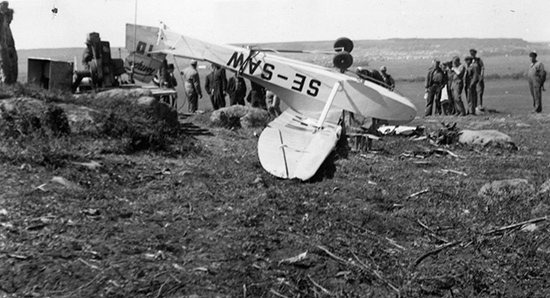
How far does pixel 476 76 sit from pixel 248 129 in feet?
28.8

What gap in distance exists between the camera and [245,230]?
6.34 meters

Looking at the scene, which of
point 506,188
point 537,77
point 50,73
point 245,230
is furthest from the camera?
point 537,77

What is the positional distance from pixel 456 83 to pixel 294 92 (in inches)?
331

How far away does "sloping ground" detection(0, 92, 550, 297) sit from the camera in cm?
526

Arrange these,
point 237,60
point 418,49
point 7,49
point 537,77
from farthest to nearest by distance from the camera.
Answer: point 418,49
point 537,77
point 237,60
point 7,49

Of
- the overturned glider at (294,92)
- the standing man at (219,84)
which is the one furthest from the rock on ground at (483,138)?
the standing man at (219,84)

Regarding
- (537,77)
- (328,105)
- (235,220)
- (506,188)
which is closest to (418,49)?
(537,77)

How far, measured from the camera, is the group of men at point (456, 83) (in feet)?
63.2

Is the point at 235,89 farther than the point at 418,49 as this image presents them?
No

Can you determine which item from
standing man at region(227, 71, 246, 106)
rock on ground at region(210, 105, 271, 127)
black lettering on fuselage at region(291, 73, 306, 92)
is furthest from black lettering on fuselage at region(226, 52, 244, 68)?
standing man at region(227, 71, 246, 106)

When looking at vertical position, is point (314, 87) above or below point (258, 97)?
above

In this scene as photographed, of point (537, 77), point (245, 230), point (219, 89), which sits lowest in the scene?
point (245, 230)

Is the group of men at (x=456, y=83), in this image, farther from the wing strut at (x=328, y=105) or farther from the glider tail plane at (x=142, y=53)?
the glider tail plane at (x=142, y=53)

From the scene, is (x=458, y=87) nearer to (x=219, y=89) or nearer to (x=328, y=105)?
(x=219, y=89)
